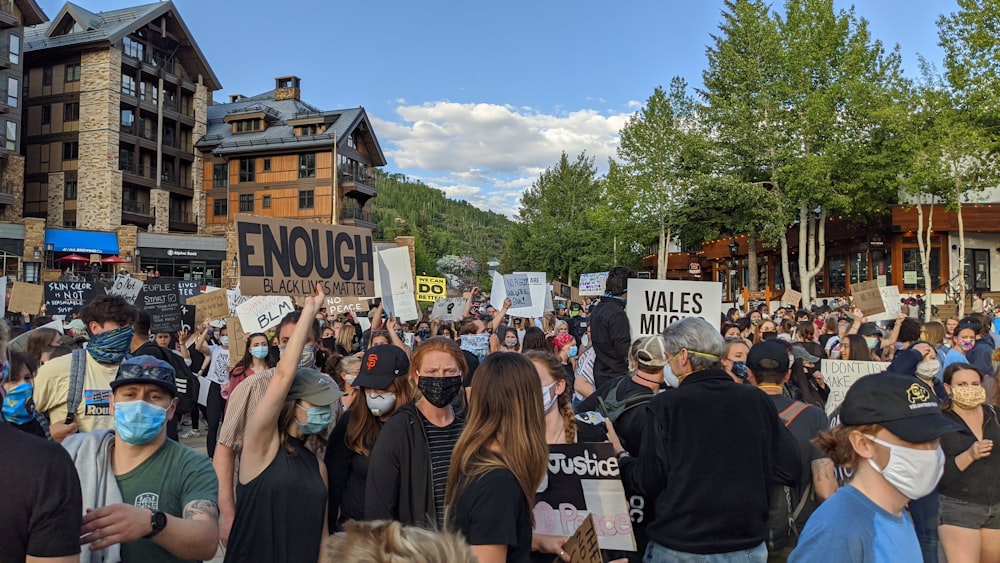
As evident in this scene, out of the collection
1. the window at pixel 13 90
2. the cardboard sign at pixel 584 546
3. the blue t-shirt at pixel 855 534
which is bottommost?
the cardboard sign at pixel 584 546

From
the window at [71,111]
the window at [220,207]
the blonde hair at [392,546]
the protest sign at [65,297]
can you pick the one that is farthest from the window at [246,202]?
the blonde hair at [392,546]

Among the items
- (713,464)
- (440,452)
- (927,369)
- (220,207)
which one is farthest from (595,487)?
(220,207)

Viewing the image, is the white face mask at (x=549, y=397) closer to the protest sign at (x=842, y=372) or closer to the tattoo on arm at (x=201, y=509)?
the tattoo on arm at (x=201, y=509)

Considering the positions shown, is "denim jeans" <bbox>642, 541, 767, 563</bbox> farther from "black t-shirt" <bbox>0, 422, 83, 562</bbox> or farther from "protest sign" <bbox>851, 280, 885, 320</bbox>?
"protest sign" <bbox>851, 280, 885, 320</bbox>

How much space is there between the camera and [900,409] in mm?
2318

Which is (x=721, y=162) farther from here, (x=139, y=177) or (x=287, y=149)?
(x=139, y=177)

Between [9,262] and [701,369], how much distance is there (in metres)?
48.2

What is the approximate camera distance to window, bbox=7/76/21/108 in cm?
4342

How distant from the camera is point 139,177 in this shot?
51.6 m

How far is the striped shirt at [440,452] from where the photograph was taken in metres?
3.19

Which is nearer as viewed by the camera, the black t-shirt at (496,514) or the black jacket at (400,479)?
the black t-shirt at (496,514)

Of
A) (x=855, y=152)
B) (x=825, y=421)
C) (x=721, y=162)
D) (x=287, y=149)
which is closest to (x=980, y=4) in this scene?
(x=855, y=152)

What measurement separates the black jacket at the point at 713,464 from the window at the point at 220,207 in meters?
57.7

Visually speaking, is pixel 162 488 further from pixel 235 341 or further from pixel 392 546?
pixel 235 341
